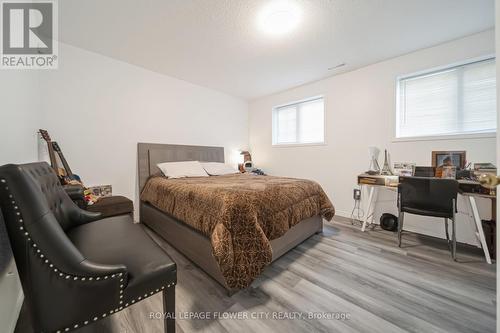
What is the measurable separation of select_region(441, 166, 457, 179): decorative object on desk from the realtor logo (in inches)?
164

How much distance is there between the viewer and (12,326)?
1.04 meters

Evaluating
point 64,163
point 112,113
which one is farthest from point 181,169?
point 64,163

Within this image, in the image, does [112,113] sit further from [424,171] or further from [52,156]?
[424,171]

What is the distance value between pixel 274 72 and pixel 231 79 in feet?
Result: 2.57

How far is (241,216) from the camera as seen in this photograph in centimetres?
140

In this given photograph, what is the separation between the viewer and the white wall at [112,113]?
7.53 feet

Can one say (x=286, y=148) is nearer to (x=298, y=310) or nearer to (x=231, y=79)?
(x=231, y=79)

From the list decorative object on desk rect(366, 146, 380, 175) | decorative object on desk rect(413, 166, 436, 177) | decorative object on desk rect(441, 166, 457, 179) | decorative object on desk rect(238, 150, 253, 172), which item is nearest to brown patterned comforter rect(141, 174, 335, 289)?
decorative object on desk rect(366, 146, 380, 175)

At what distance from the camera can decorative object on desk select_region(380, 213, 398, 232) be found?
2.56 m

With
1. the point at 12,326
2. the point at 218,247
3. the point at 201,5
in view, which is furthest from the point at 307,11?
the point at 12,326

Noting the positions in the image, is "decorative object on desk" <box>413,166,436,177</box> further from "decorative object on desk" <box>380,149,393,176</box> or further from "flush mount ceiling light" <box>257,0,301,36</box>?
"flush mount ceiling light" <box>257,0,301,36</box>

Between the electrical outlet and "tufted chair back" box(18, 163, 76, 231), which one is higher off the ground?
"tufted chair back" box(18, 163, 76, 231)

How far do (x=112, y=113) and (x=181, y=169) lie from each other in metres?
1.21

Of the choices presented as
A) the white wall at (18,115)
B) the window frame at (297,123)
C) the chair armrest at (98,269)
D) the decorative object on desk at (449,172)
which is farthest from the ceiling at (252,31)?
the chair armrest at (98,269)
